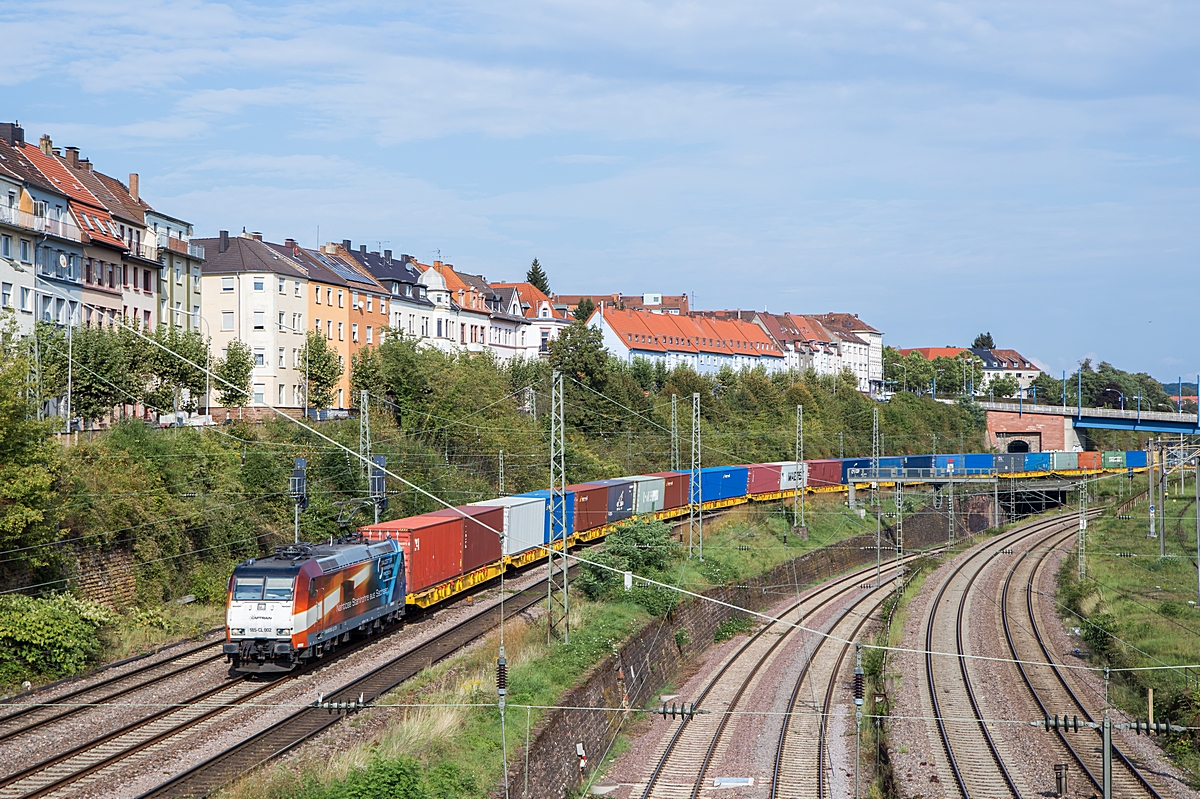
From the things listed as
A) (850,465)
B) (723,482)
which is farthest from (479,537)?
(850,465)

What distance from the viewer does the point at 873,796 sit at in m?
24.5

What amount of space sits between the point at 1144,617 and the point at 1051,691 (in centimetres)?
908

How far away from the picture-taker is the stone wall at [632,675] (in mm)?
23781

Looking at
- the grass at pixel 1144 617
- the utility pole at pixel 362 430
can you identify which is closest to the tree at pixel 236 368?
the utility pole at pixel 362 430

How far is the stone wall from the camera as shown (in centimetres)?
2378

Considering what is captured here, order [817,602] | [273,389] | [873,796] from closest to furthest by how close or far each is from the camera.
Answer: [873,796] < [817,602] < [273,389]

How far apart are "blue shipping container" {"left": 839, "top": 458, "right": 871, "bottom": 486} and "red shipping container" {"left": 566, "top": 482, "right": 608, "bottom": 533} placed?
36896 mm

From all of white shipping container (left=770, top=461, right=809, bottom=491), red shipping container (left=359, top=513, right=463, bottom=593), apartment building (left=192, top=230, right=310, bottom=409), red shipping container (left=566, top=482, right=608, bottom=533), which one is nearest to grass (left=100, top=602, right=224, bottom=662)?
red shipping container (left=359, top=513, right=463, bottom=593)

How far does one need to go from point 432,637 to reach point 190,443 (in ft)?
44.7

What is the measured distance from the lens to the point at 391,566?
107 feet

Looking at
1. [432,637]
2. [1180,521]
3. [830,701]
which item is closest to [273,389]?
[432,637]

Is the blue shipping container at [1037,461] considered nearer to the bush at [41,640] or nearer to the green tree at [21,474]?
the bush at [41,640]

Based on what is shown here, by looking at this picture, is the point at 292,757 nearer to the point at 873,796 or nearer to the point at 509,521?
the point at 873,796

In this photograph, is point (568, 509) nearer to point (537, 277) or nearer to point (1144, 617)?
point (1144, 617)
